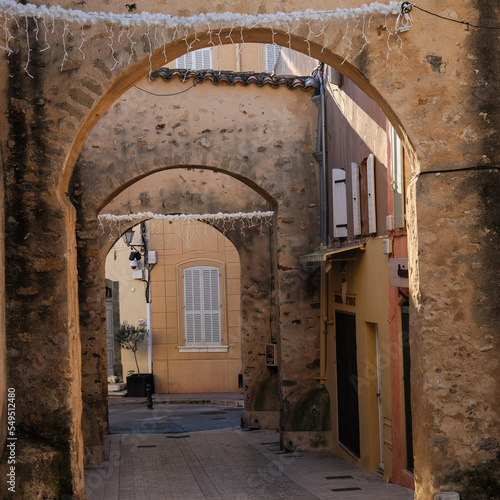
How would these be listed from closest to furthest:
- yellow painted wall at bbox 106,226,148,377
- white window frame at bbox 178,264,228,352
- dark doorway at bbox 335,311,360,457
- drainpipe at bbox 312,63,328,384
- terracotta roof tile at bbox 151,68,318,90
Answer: dark doorway at bbox 335,311,360,457 < drainpipe at bbox 312,63,328,384 < terracotta roof tile at bbox 151,68,318,90 < white window frame at bbox 178,264,228,352 < yellow painted wall at bbox 106,226,148,377

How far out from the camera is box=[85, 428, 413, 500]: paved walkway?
786 centimetres

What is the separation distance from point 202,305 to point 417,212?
47.0 feet

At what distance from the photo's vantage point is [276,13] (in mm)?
5773

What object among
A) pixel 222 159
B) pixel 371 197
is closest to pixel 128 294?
pixel 222 159

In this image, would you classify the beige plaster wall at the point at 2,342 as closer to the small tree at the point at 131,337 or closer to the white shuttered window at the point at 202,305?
the small tree at the point at 131,337

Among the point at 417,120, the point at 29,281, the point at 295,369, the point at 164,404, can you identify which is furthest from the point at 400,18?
the point at 164,404

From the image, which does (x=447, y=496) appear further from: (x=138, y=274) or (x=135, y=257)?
(x=138, y=274)

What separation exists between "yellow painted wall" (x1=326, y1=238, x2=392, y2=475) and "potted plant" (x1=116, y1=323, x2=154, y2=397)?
31.3ft

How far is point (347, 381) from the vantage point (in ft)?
33.2

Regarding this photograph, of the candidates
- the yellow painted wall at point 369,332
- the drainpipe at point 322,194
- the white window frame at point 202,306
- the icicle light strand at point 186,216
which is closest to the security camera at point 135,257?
the white window frame at point 202,306

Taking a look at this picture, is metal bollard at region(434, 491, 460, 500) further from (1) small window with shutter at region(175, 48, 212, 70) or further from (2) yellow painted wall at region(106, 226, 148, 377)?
(1) small window with shutter at region(175, 48, 212, 70)

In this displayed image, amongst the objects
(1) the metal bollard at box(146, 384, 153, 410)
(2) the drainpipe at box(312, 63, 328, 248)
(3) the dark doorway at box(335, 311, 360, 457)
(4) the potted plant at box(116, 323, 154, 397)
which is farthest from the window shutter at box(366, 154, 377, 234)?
(4) the potted plant at box(116, 323, 154, 397)

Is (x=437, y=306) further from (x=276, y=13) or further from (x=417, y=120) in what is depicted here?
(x=276, y=13)

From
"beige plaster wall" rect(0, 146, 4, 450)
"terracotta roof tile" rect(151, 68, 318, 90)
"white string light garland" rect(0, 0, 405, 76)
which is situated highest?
"terracotta roof tile" rect(151, 68, 318, 90)
